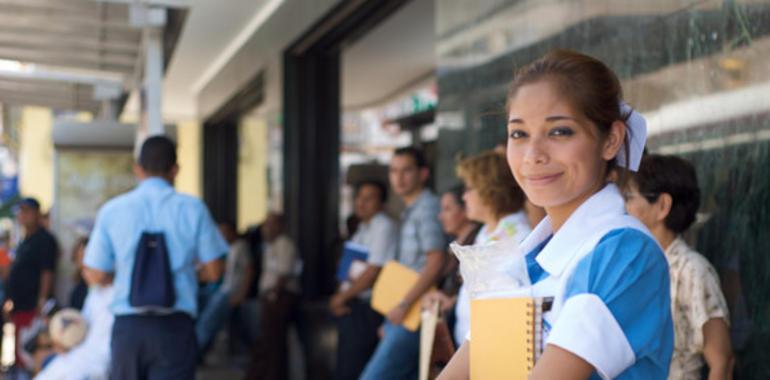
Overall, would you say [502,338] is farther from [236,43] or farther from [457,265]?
[236,43]

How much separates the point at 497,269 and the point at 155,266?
105 inches

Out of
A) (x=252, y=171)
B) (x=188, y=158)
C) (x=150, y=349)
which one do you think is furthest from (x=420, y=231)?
(x=188, y=158)

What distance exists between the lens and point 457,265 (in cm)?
411

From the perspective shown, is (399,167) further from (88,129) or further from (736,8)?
(88,129)

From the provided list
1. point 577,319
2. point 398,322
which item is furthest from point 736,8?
point 398,322

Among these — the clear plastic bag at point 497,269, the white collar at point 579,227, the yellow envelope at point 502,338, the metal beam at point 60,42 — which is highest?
the metal beam at point 60,42

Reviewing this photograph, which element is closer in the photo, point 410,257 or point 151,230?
point 151,230

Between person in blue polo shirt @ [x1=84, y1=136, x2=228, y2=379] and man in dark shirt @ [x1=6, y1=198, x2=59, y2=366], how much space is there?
11.8 ft

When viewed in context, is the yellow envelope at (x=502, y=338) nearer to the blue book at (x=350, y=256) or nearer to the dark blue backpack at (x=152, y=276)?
the dark blue backpack at (x=152, y=276)

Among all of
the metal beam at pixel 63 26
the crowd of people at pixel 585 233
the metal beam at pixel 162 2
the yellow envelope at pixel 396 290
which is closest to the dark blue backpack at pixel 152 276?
the yellow envelope at pixel 396 290

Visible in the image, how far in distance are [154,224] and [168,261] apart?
177 mm

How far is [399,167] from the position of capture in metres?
4.71

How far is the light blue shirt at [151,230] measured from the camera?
155 inches

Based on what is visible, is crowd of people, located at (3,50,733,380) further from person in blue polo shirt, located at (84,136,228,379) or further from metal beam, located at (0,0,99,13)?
metal beam, located at (0,0,99,13)
